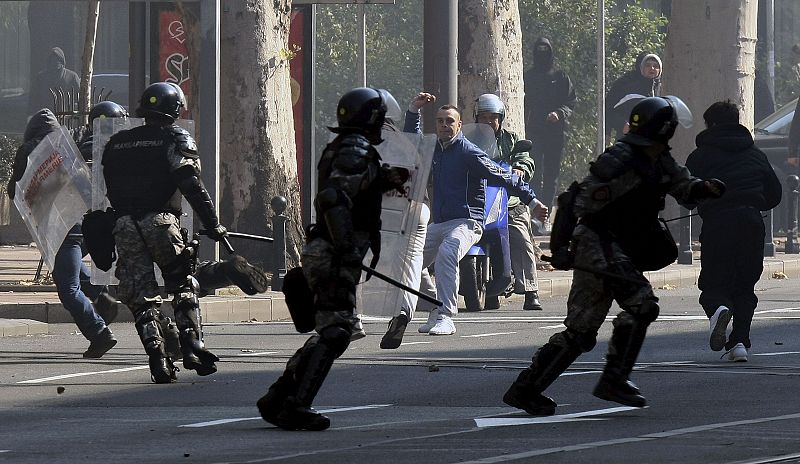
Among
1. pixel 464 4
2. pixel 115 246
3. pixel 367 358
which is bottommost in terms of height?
pixel 367 358

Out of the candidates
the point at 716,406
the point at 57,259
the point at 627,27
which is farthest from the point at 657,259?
the point at 627,27

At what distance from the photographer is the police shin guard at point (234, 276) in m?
→ 12.0

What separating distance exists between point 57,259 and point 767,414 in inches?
229

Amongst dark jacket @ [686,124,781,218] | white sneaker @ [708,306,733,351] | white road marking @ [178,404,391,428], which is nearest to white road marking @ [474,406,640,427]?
white road marking @ [178,404,391,428]

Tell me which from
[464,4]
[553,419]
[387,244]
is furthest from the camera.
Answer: [464,4]

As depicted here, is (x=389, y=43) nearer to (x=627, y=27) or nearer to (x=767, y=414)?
(x=627, y=27)

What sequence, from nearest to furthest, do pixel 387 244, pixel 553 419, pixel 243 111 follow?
pixel 553 419
pixel 387 244
pixel 243 111

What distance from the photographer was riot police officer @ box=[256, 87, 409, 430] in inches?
349

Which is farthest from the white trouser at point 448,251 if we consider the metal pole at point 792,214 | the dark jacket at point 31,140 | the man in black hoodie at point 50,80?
the man in black hoodie at point 50,80

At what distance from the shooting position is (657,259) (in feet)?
31.7

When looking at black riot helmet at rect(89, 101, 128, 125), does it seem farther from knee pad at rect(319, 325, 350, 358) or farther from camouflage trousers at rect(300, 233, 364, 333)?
knee pad at rect(319, 325, 350, 358)

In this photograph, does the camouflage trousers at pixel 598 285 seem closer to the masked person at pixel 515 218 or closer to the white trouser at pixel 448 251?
the white trouser at pixel 448 251

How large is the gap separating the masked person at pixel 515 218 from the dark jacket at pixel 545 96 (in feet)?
35.3

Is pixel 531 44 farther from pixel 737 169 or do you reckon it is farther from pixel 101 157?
pixel 737 169
